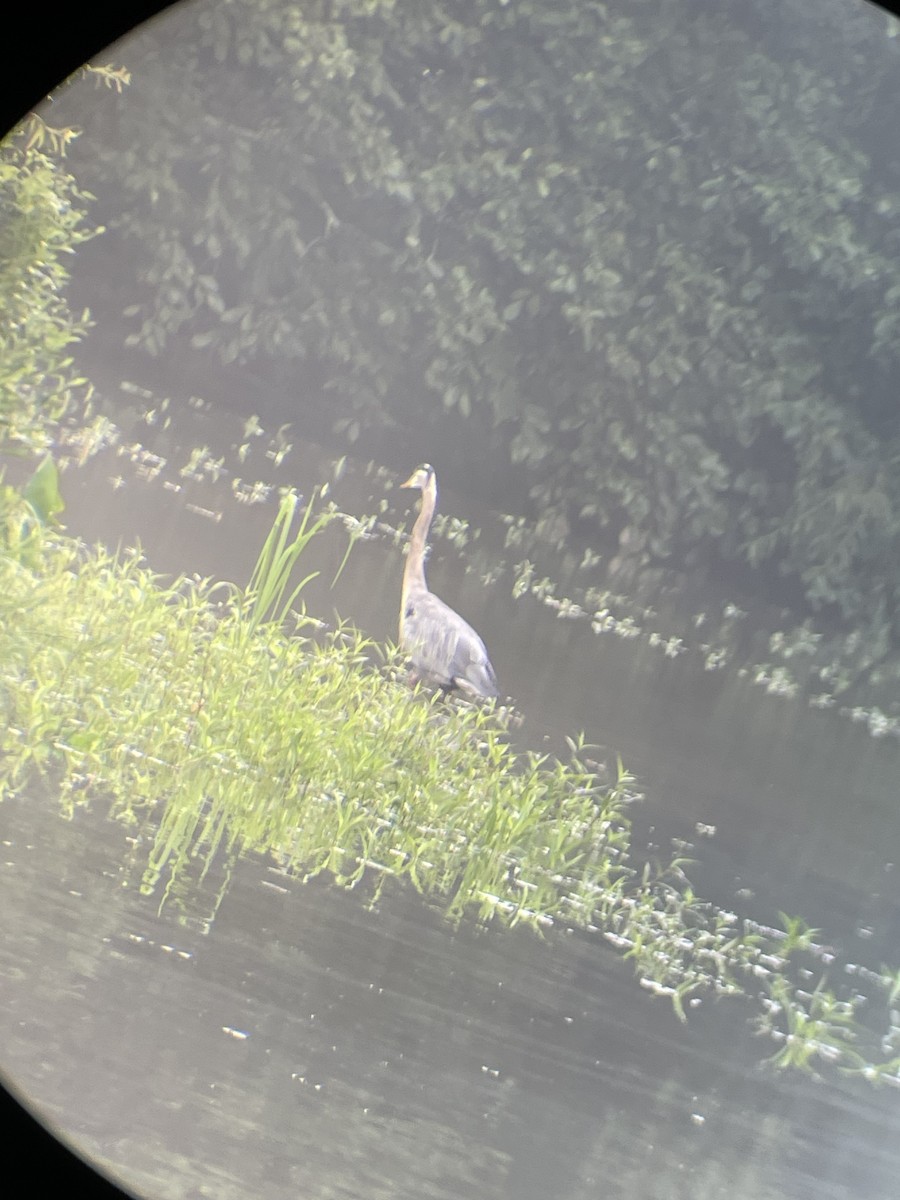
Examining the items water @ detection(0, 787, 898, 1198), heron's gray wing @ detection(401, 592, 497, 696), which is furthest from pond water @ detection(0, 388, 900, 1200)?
heron's gray wing @ detection(401, 592, 497, 696)

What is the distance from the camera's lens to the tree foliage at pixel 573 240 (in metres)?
6.41

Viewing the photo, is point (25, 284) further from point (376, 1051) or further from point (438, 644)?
point (376, 1051)

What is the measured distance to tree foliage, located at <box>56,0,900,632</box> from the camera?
21.0 feet

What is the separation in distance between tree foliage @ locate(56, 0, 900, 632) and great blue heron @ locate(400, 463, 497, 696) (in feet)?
9.25

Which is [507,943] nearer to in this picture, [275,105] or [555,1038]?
[555,1038]

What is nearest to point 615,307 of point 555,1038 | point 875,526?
point 875,526

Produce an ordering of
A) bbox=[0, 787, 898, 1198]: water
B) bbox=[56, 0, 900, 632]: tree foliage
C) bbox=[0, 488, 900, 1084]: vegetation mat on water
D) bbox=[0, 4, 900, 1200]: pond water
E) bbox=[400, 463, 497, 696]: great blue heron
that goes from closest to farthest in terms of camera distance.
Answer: bbox=[0, 787, 898, 1198]: water → bbox=[0, 4, 900, 1200]: pond water → bbox=[0, 488, 900, 1084]: vegetation mat on water → bbox=[400, 463, 497, 696]: great blue heron → bbox=[56, 0, 900, 632]: tree foliage

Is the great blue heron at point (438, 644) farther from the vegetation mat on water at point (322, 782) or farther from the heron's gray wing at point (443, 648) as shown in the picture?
the vegetation mat on water at point (322, 782)

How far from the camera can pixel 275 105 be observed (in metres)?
6.46

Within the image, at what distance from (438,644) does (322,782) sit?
843 mm

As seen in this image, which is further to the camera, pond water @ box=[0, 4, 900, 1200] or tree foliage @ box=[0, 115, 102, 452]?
tree foliage @ box=[0, 115, 102, 452]

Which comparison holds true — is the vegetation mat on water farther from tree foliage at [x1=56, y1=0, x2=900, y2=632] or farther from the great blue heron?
tree foliage at [x1=56, y1=0, x2=900, y2=632]

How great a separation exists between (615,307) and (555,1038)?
17.1 ft

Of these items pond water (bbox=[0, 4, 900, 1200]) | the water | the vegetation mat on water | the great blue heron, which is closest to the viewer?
the water
